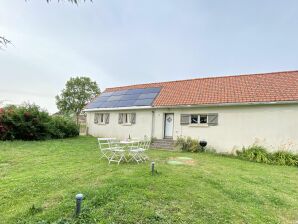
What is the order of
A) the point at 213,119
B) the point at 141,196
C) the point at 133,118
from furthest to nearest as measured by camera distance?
the point at 133,118
the point at 213,119
the point at 141,196

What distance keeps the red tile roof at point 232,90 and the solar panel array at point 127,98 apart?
767 millimetres

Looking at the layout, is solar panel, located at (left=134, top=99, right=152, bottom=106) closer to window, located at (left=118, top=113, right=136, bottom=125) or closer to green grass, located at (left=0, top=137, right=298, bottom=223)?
window, located at (left=118, top=113, right=136, bottom=125)

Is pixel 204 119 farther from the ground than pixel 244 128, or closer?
farther from the ground

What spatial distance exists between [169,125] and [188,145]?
101 inches

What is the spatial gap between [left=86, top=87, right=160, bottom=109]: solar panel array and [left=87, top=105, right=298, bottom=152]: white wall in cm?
176

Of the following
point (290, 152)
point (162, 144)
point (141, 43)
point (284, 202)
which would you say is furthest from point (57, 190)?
point (141, 43)

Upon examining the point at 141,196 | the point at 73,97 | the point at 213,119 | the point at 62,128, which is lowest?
the point at 141,196

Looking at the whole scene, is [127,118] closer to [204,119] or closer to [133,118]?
[133,118]

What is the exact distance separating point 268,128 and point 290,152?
1571 millimetres

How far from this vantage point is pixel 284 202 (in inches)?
202

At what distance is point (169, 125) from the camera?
15.8 m

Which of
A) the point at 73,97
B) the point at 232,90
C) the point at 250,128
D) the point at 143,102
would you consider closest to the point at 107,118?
the point at 143,102

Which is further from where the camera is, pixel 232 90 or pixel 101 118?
pixel 101 118

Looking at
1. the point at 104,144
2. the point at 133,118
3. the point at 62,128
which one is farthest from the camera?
the point at 62,128
